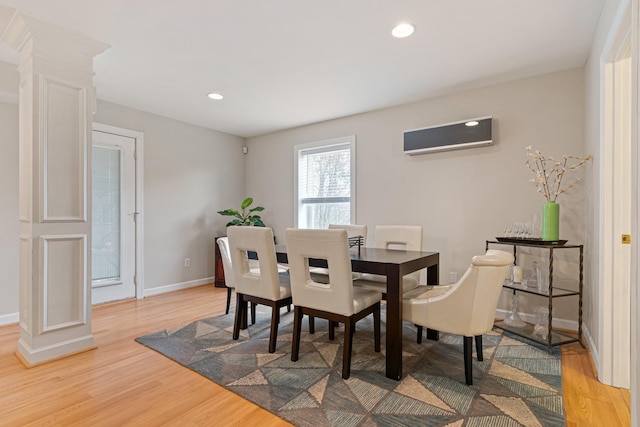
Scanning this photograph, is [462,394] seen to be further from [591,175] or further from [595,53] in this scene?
[595,53]

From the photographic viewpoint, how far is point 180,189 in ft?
15.3

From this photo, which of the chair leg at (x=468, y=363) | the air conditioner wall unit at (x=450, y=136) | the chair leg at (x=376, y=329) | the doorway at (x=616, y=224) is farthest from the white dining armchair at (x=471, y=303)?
the air conditioner wall unit at (x=450, y=136)

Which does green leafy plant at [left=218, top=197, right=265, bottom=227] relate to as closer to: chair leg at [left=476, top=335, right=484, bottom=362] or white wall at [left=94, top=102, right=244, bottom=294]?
white wall at [left=94, top=102, right=244, bottom=294]

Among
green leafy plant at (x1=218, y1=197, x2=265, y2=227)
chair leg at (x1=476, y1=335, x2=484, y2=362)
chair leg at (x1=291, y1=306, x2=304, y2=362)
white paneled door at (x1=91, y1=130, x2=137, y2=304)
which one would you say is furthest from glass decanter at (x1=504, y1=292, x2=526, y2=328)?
white paneled door at (x1=91, y1=130, x2=137, y2=304)

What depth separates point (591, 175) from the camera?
2578 millimetres

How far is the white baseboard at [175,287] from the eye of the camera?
4.33 m

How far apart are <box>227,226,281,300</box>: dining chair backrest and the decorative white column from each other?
43.8 inches

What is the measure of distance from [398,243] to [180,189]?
3.08 meters

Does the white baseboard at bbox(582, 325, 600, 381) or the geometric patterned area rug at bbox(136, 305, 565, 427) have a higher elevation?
the white baseboard at bbox(582, 325, 600, 381)

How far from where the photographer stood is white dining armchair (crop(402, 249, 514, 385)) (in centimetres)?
192

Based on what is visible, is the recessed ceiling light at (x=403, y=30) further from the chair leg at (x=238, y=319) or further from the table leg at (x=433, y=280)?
the chair leg at (x=238, y=319)

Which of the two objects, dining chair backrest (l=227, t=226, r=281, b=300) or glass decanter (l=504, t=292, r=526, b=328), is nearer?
dining chair backrest (l=227, t=226, r=281, b=300)

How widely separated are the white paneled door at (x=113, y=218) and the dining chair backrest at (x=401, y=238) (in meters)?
2.99

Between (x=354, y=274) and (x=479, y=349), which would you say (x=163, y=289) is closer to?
(x=354, y=274)
